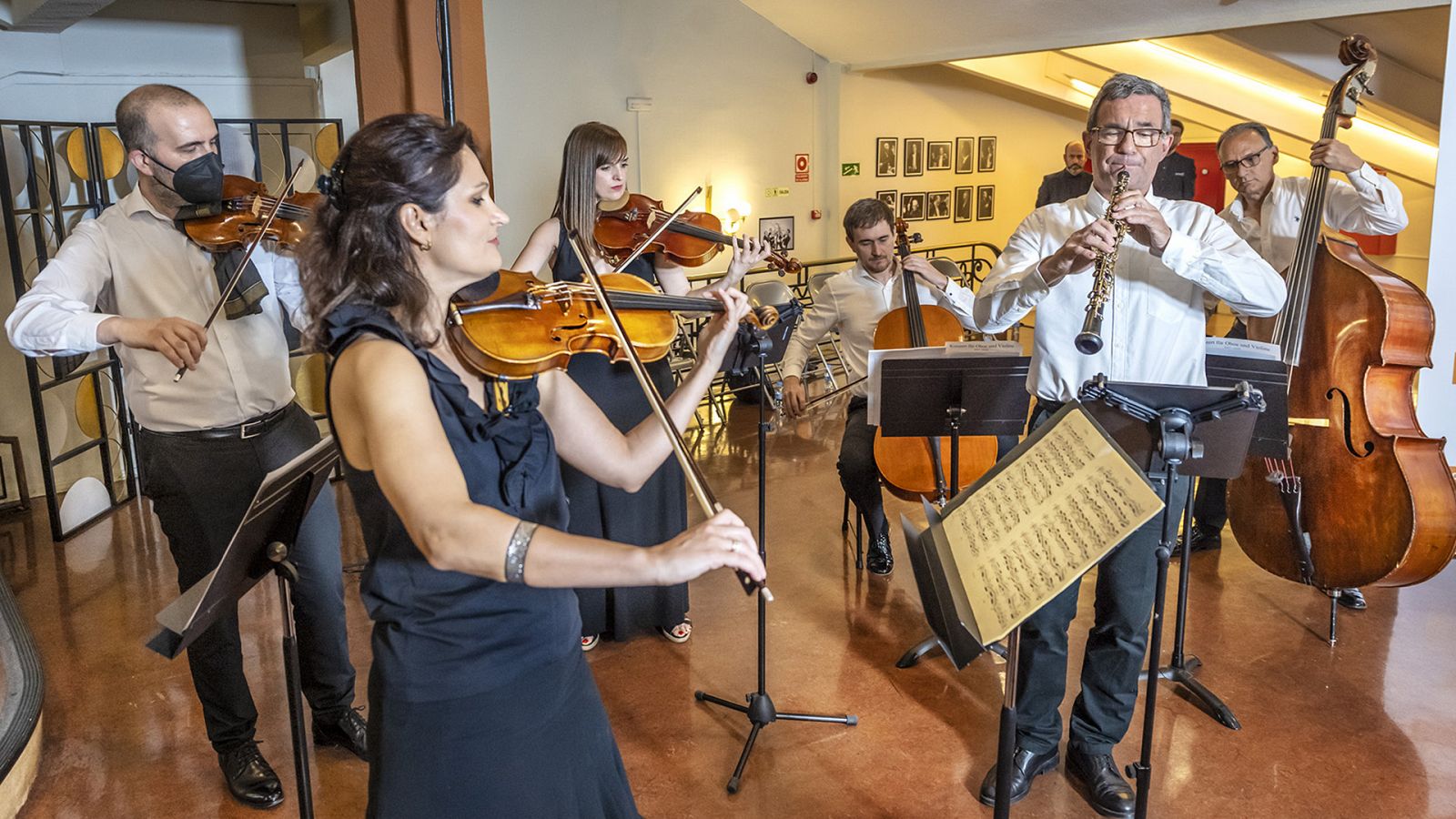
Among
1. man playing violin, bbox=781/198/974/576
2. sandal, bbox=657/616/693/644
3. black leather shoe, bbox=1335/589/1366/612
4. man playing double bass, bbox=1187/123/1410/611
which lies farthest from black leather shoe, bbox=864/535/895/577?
black leather shoe, bbox=1335/589/1366/612

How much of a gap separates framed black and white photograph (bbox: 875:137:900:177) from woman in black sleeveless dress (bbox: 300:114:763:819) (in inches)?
371

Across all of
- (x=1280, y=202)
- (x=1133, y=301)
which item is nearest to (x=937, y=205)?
(x=1280, y=202)

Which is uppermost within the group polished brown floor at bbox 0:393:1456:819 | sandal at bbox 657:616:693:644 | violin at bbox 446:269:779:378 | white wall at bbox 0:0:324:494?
white wall at bbox 0:0:324:494

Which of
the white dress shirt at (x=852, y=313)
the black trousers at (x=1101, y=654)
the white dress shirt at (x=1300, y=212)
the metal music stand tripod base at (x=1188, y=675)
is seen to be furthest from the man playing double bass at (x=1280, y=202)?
the black trousers at (x=1101, y=654)

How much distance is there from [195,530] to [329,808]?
2.71 feet

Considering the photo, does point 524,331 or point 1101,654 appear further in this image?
point 1101,654

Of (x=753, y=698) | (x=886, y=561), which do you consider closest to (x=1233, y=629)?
(x=886, y=561)

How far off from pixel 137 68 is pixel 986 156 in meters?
8.42

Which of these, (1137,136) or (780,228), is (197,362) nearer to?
(1137,136)

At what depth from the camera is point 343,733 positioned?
3.25 metres

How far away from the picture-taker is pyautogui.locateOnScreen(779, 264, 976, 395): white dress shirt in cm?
451

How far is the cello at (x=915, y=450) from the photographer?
406 cm

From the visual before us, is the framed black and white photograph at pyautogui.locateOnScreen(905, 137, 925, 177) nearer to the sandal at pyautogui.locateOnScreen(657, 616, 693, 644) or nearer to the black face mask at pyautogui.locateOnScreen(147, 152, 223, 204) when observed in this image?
the sandal at pyautogui.locateOnScreen(657, 616, 693, 644)

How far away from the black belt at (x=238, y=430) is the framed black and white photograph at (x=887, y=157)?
28.2 ft
